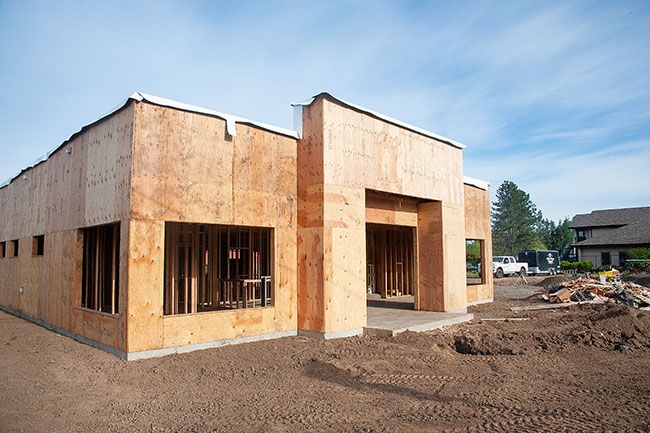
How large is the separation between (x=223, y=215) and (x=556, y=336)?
306 inches

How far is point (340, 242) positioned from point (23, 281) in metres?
10.3

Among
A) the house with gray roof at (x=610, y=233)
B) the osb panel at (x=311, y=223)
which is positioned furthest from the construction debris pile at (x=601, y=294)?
the house with gray roof at (x=610, y=233)

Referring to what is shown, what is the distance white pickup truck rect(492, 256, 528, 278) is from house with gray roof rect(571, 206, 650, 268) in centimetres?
890

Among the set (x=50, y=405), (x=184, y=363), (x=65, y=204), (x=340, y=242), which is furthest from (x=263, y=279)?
(x=50, y=405)

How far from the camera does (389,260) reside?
19.3 metres

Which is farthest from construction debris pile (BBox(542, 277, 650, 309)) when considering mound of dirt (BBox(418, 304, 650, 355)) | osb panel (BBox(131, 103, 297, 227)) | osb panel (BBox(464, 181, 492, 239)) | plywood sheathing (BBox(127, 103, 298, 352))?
osb panel (BBox(131, 103, 297, 227))

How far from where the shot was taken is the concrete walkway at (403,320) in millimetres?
10164

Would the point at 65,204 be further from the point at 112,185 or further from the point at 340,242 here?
the point at 340,242

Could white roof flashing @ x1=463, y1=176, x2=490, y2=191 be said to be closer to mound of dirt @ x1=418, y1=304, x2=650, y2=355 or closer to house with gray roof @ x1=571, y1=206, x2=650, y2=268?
mound of dirt @ x1=418, y1=304, x2=650, y2=355

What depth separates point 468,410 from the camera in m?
5.39

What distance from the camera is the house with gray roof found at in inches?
1606

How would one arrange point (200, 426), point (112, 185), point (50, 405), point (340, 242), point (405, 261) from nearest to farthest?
1. point (200, 426)
2. point (50, 405)
3. point (112, 185)
4. point (340, 242)
5. point (405, 261)

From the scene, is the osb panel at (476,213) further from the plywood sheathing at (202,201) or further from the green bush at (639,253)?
the green bush at (639,253)

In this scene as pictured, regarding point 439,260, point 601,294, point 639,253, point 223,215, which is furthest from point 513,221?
point 223,215
